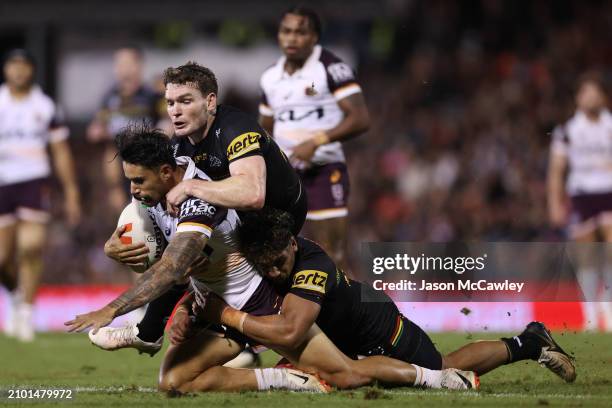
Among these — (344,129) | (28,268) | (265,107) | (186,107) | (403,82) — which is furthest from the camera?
(403,82)

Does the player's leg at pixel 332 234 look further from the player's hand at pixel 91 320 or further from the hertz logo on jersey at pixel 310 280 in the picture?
the player's hand at pixel 91 320

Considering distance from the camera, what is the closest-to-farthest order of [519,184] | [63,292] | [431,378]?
1. [431,378]
2. [63,292]
3. [519,184]

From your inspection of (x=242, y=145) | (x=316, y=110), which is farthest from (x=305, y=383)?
(x=316, y=110)

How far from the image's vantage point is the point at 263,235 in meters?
7.59

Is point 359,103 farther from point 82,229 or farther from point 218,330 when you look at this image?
point 82,229

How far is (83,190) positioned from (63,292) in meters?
6.21

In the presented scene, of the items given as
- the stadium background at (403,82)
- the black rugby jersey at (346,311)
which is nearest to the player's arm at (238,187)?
the black rugby jersey at (346,311)

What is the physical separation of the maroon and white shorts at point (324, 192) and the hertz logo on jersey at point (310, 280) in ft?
9.98

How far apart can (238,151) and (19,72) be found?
20.5 feet

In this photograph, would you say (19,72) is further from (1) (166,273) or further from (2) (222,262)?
(1) (166,273)

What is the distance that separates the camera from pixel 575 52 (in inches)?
787

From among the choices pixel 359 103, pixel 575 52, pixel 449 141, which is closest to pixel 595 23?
pixel 575 52

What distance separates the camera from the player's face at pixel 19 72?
1323cm

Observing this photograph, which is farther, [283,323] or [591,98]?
[591,98]
